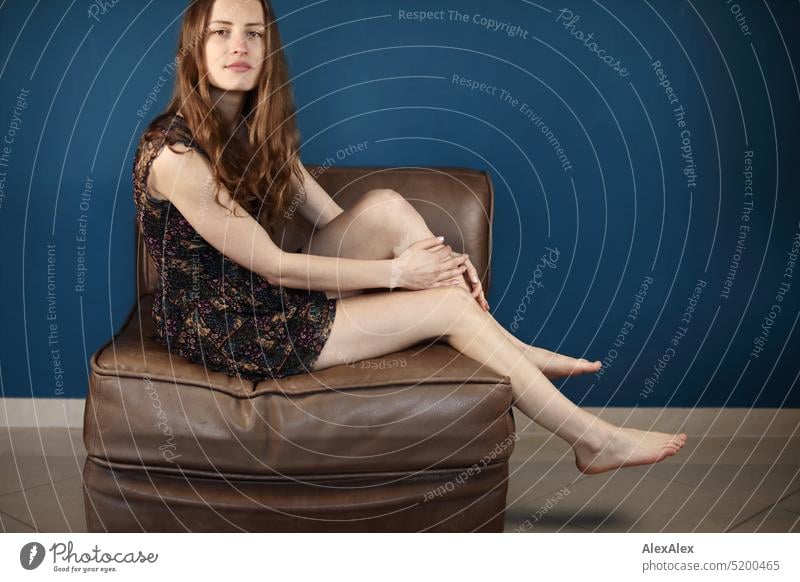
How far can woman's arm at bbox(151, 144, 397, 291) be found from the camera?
164 cm

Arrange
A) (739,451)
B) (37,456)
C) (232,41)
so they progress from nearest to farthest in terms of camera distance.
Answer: (232,41) < (37,456) < (739,451)

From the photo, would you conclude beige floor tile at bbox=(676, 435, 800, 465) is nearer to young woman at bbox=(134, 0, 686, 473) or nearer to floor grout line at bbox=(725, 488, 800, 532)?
floor grout line at bbox=(725, 488, 800, 532)

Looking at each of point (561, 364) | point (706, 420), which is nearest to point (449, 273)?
point (561, 364)

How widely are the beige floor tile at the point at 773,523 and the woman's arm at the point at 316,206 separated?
1.03 meters

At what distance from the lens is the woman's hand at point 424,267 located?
172cm

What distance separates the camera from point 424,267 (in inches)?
68.2

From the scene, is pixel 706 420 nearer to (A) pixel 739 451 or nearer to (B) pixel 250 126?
(A) pixel 739 451

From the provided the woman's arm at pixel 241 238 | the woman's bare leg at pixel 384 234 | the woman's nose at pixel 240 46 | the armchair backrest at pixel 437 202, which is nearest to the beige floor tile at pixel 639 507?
the woman's bare leg at pixel 384 234

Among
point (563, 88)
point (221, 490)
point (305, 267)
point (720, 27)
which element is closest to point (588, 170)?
point (563, 88)

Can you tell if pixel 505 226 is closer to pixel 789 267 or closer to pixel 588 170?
pixel 588 170

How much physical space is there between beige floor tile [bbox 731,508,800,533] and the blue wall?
1.95ft

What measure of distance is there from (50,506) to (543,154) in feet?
4.54

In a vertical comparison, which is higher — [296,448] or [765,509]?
[296,448]

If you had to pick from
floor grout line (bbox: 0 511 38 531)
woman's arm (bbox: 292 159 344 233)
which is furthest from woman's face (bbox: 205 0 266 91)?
floor grout line (bbox: 0 511 38 531)
